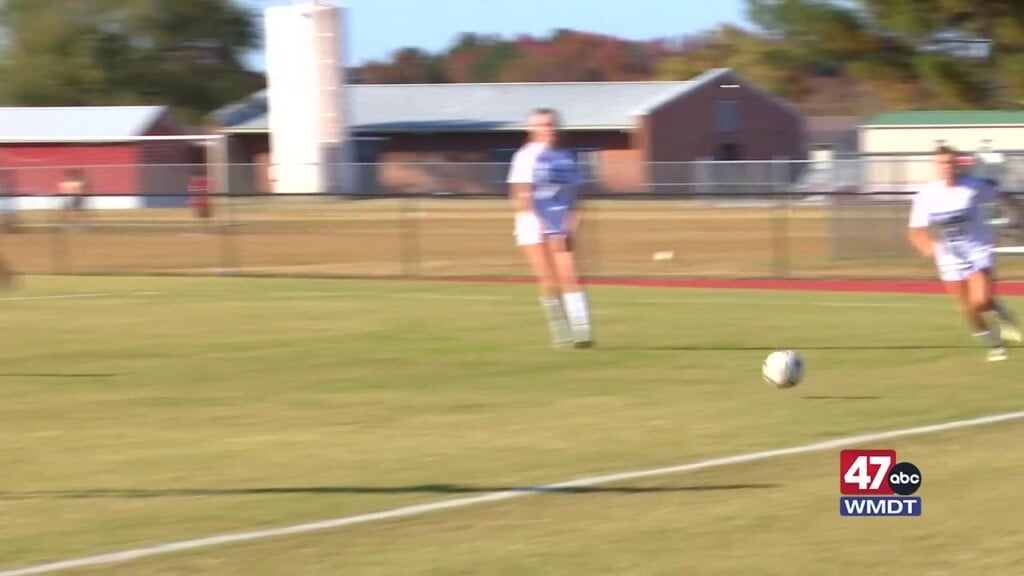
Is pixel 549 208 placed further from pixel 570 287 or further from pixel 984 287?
pixel 984 287

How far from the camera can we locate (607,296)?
2212cm

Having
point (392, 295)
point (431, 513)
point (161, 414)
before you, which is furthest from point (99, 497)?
point (392, 295)

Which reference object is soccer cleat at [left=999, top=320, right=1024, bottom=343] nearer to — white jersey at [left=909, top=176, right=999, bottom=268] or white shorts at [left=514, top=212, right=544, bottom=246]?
white jersey at [left=909, top=176, right=999, bottom=268]

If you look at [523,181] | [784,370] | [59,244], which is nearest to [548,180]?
[523,181]

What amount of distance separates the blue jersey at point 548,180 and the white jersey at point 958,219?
9.68 feet

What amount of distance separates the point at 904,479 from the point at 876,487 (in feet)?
0.96

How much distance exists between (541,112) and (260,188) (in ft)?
125

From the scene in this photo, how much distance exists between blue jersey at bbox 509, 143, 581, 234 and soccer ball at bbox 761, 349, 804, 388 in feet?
10.3

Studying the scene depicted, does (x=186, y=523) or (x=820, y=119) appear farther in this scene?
(x=820, y=119)

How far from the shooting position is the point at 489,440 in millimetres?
10086

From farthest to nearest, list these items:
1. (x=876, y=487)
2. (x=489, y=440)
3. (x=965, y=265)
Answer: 1. (x=965, y=265)
2. (x=489, y=440)
3. (x=876, y=487)

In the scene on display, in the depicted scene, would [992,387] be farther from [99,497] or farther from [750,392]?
[99,497]

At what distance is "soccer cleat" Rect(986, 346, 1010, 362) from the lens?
14000mm

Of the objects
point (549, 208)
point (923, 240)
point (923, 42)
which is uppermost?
point (923, 42)
